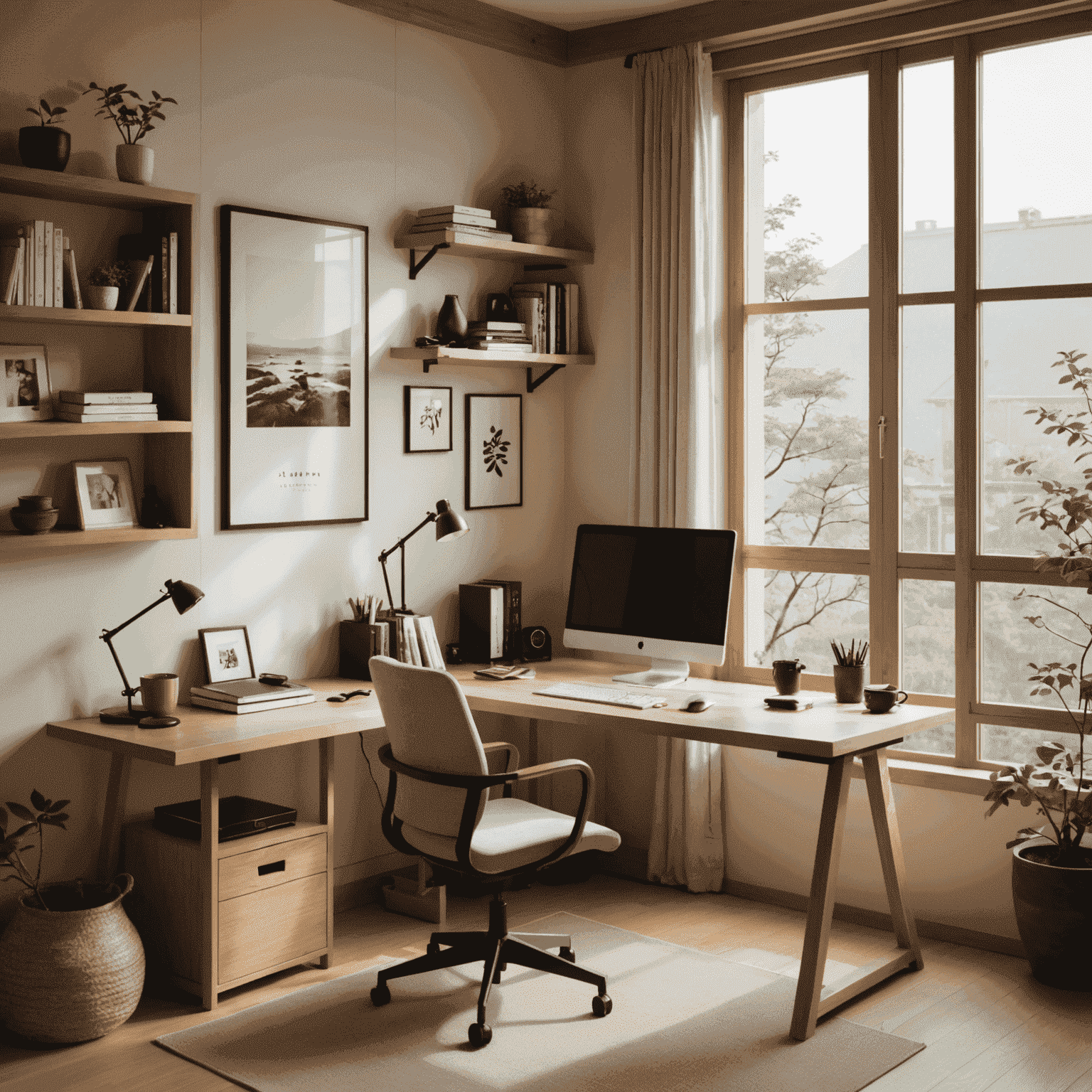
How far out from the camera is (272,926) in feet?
11.1

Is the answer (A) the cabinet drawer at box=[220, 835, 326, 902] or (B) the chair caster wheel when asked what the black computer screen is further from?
(B) the chair caster wheel

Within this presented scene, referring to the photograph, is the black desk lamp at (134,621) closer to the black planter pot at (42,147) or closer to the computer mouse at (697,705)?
the black planter pot at (42,147)

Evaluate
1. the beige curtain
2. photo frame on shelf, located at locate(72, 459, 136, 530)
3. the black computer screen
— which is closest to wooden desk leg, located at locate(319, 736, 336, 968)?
photo frame on shelf, located at locate(72, 459, 136, 530)

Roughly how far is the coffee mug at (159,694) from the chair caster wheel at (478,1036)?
1119mm

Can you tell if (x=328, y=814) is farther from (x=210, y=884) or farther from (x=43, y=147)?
(x=43, y=147)

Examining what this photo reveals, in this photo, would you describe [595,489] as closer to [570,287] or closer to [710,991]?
[570,287]

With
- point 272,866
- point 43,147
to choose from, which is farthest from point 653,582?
point 43,147

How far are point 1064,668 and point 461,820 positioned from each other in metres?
1.71

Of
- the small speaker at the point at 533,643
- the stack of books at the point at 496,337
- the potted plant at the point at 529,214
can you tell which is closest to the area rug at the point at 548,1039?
the small speaker at the point at 533,643

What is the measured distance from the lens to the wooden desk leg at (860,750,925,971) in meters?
3.42

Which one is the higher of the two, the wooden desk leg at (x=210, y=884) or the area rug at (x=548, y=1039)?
the wooden desk leg at (x=210, y=884)

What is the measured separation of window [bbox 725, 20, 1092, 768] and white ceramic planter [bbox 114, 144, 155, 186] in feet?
6.38

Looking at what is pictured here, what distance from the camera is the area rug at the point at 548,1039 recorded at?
2887mm

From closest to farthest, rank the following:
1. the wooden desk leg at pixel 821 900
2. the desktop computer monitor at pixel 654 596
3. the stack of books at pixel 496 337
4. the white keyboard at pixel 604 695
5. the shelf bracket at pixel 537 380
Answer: the wooden desk leg at pixel 821 900 < the white keyboard at pixel 604 695 < the desktop computer monitor at pixel 654 596 < the stack of books at pixel 496 337 < the shelf bracket at pixel 537 380
